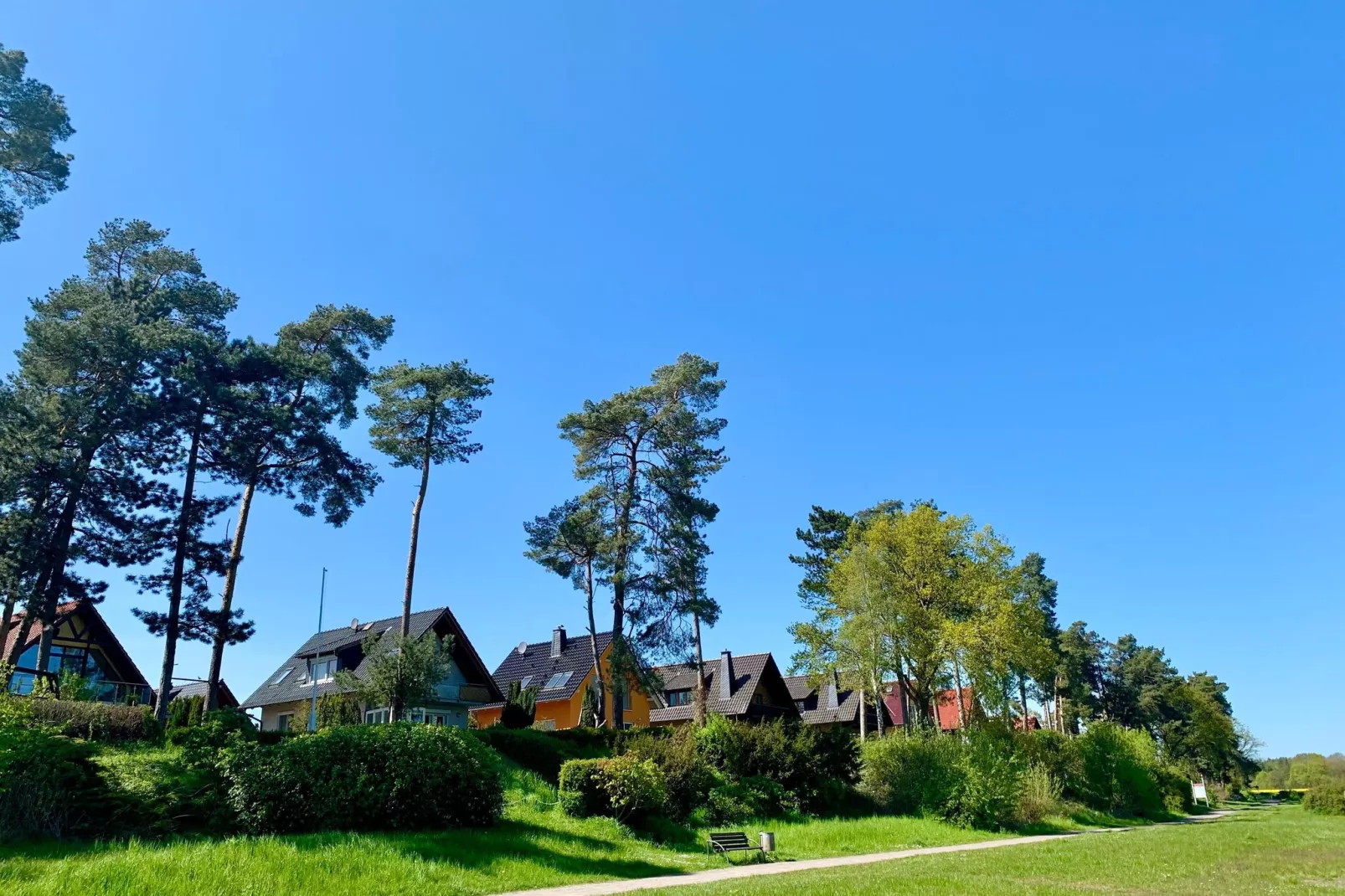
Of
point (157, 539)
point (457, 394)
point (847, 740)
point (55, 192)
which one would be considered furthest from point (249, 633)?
point (847, 740)

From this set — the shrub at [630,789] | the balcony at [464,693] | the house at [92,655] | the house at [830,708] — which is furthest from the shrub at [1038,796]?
the house at [92,655]

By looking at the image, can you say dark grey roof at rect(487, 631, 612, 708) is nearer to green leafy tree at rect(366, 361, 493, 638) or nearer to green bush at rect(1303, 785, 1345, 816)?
green leafy tree at rect(366, 361, 493, 638)

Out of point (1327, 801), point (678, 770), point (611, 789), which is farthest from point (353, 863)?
point (1327, 801)

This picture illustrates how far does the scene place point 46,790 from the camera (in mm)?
→ 11141

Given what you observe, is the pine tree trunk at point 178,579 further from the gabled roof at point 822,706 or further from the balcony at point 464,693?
the gabled roof at point 822,706

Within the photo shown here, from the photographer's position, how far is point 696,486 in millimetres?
33969

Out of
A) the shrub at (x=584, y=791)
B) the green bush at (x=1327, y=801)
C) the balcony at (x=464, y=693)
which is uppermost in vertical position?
the balcony at (x=464, y=693)

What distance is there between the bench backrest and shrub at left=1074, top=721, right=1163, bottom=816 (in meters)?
24.6

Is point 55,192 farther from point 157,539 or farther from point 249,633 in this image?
point 249,633

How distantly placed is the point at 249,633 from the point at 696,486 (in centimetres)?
1645

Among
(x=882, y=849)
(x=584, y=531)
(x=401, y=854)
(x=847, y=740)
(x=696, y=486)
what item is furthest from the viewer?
(x=696, y=486)

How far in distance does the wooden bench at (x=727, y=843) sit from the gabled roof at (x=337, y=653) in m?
24.8

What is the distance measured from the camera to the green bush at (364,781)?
1220cm

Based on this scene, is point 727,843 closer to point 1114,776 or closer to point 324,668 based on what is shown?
point 1114,776
